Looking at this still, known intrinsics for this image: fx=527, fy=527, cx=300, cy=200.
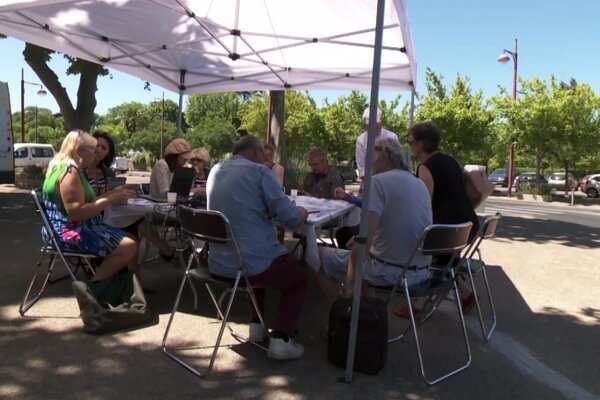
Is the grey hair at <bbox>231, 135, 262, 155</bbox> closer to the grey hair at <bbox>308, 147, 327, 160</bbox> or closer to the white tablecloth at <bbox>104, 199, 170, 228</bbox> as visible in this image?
the white tablecloth at <bbox>104, 199, 170, 228</bbox>

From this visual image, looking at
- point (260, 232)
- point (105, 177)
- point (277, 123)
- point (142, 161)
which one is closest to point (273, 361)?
point (260, 232)

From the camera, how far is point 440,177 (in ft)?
14.2

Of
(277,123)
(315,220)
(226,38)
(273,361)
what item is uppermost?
(226,38)

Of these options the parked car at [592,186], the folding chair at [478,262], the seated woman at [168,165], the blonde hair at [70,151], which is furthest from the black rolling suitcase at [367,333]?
the parked car at [592,186]

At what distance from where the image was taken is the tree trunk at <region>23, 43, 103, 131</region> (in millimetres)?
13469

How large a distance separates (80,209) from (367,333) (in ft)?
7.19

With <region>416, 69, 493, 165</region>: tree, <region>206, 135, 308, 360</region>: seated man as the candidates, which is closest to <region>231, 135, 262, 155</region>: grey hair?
<region>206, 135, 308, 360</region>: seated man

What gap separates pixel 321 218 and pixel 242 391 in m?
1.47

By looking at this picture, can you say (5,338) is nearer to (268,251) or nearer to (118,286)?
(118,286)

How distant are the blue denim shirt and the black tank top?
146cm

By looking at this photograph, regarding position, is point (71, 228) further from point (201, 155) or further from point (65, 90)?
point (65, 90)

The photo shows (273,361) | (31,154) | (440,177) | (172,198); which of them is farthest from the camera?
(31,154)

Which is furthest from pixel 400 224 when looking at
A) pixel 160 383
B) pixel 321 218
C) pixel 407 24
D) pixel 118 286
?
pixel 407 24

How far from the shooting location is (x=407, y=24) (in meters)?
5.34
